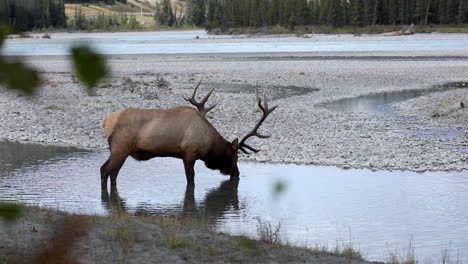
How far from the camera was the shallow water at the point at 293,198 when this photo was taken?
9.29 metres

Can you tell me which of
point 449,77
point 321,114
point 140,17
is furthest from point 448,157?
point 140,17

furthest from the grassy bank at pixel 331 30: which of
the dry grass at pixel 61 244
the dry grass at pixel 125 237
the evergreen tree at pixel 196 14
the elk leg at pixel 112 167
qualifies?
the dry grass at pixel 61 244

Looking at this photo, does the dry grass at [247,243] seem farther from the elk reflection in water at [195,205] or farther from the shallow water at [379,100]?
the shallow water at [379,100]

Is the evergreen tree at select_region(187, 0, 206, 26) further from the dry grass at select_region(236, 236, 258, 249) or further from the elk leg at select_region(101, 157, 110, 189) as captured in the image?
the dry grass at select_region(236, 236, 258, 249)

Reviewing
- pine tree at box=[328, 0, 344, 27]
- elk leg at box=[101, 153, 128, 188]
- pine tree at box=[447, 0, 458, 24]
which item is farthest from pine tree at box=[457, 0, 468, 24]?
elk leg at box=[101, 153, 128, 188]

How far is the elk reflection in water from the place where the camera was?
10648 millimetres

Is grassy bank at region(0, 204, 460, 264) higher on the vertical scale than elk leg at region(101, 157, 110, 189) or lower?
higher

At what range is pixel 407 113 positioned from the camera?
926 inches

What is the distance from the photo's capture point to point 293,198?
11570 mm

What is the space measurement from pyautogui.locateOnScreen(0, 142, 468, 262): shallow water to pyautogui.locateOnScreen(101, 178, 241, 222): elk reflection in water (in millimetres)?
14

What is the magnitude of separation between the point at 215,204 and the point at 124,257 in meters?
5.17

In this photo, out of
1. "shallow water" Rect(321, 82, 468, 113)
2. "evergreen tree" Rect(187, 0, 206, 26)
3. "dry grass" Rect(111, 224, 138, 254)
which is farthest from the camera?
"evergreen tree" Rect(187, 0, 206, 26)

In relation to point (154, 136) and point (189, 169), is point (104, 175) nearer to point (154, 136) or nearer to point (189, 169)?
point (154, 136)

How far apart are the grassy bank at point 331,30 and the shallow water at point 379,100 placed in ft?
230
